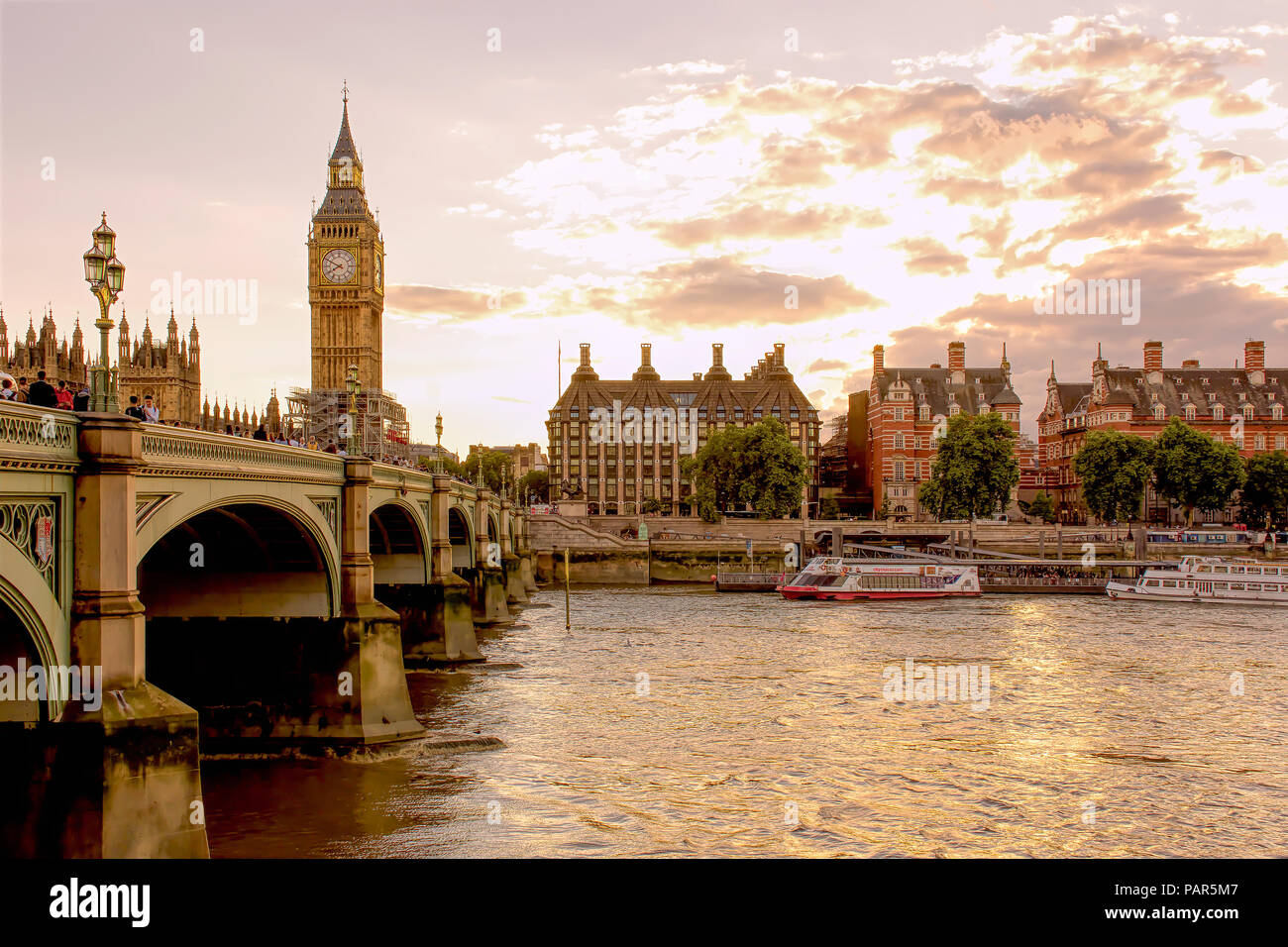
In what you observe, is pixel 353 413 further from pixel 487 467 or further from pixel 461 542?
pixel 487 467

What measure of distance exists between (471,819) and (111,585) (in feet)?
26.8

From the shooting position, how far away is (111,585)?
13.9m

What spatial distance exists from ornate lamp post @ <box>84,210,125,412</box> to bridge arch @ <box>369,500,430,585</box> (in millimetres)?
24467

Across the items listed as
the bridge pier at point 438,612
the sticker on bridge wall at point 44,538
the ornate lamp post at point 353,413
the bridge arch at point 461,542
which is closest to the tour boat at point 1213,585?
the bridge arch at point 461,542

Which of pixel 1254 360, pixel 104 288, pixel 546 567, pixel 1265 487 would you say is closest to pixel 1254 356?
pixel 1254 360

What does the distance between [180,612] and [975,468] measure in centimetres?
8130

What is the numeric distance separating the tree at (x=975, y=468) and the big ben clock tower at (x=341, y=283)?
77.9 m

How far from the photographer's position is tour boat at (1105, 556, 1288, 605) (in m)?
62.9

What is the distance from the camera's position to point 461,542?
194 feet

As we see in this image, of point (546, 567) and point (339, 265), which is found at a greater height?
point (339, 265)

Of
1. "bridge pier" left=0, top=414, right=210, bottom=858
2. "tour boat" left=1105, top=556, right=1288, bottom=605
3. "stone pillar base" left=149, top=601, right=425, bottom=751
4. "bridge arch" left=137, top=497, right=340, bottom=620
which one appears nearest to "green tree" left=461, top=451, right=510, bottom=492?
"tour boat" left=1105, top=556, right=1288, bottom=605

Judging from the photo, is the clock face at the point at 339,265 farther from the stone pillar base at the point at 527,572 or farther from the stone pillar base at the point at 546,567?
the stone pillar base at the point at 527,572

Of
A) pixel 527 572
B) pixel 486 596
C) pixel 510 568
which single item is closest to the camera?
pixel 486 596
